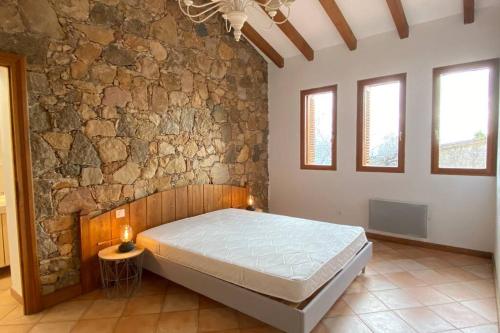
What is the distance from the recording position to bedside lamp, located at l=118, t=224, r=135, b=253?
2701 millimetres

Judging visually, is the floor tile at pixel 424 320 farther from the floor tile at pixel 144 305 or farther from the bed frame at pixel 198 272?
the floor tile at pixel 144 305

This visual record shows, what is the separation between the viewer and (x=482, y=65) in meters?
3.35

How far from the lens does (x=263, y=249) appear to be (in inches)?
96.3


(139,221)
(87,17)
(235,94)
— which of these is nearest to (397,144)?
(235,94)

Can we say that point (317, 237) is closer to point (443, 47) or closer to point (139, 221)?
point (139, 221)

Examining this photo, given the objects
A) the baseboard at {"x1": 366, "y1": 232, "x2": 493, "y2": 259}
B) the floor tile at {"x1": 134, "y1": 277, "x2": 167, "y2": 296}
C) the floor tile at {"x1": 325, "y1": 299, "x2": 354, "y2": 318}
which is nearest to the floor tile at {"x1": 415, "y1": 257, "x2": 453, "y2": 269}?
the baseboard at {"x1": 366, "y1": 232, "x2": 493, "y2": 259}

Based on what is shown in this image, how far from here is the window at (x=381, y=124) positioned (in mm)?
3936

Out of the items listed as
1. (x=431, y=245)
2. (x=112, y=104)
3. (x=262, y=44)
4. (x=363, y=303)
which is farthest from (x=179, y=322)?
(x=262, y=44)

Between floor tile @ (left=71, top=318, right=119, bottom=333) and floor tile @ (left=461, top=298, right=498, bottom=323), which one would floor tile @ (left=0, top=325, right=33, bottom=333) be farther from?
floor tile @ (left=461, top=298, right=498, bottom=323)

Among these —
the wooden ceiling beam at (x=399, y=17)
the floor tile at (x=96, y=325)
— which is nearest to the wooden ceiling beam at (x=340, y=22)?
the wooden ceiling beam at (x=399, y=17)

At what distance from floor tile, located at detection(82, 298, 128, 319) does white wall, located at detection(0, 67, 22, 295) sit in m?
0.71

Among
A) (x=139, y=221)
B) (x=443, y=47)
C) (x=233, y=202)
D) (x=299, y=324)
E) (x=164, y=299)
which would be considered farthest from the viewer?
(x=233, y=202)

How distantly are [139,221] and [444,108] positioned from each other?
156 inches

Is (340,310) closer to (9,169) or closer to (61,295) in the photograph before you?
(61,295)
